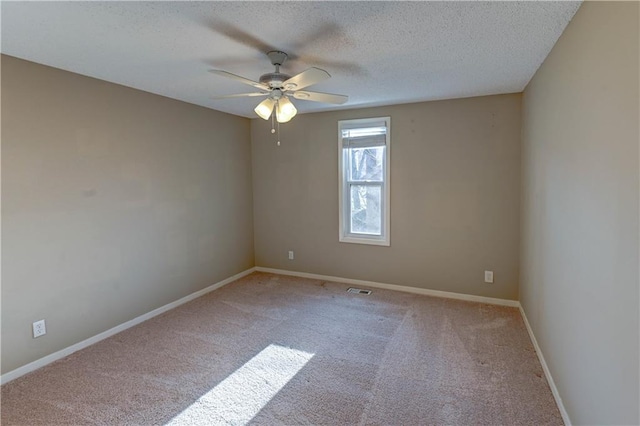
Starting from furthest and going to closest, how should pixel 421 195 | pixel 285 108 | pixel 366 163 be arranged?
pixel 366 163 → pixel 421 195 → pixel 285 108

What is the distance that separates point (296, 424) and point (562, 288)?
1756 millimetres

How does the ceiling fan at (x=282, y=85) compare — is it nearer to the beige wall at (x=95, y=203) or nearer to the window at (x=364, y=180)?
the beige wall at (x=95, y=203)

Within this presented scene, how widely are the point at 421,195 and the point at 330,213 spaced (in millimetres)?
1191

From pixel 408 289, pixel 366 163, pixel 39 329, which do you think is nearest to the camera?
pixel 39 329

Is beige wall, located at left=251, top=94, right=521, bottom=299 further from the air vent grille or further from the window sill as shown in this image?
the air vent grille

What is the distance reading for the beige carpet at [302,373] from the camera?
2053 mm

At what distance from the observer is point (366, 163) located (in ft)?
14.1

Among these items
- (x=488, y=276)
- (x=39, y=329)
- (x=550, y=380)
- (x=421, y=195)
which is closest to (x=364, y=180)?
(x=421, y=195)

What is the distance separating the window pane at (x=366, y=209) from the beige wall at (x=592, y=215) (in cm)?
201

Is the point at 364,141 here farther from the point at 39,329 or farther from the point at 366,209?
the point at 39,329

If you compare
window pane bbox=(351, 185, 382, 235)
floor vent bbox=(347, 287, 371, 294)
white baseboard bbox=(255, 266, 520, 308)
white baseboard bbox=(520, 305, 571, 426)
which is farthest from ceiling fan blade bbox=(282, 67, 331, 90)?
white baseboard bbox=(255, 266, 520, 308)

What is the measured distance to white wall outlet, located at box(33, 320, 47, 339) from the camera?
2.55m

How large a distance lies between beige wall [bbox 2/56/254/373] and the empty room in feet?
0.06

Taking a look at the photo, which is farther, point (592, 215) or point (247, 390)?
point (247, 390)
